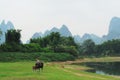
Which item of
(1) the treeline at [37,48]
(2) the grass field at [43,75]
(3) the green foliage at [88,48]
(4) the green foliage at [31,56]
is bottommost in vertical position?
(2) the grass field at [43,75]

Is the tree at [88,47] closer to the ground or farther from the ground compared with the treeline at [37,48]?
farther from the ground

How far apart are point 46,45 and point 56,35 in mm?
A: 5778

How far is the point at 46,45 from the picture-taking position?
119188 millimetres

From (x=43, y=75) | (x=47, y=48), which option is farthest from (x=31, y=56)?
(x=43, y=75)

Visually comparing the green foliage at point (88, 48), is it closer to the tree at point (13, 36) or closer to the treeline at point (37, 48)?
the treeline at point (37, 48)

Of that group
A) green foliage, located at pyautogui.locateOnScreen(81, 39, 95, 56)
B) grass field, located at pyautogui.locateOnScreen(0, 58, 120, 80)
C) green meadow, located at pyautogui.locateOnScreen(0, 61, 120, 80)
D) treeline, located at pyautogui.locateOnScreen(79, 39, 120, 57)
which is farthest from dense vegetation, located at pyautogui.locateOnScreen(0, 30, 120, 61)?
grass field, located at pyautogui.locateOnScreen(0, 58, 120, 80)

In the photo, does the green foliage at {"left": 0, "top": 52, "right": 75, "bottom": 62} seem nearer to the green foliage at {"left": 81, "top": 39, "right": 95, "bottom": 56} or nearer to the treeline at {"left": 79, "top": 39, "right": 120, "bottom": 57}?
the treeline at {"left": 79, "top": 39, "right": 120, "bottom": 57}

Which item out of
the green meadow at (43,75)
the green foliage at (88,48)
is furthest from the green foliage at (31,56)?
the green foliage at (88,48)

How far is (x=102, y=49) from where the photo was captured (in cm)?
14800

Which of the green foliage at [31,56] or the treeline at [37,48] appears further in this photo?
the treeline at [37,48]

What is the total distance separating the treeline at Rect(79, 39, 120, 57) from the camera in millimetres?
142637

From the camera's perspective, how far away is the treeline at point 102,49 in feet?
468

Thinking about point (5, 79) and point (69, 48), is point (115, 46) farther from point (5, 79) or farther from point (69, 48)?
point (5, 79)

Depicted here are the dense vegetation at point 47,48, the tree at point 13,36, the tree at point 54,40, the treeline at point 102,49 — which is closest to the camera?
the dense vegetation at point 47,48
